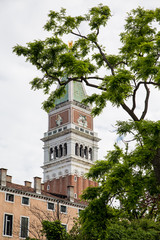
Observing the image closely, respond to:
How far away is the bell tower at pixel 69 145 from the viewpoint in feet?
239

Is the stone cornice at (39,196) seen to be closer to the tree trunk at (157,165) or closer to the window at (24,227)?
the window at (24,227)

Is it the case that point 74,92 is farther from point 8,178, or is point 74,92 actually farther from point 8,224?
point 8,224

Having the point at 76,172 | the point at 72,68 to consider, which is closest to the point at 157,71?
the point at 72,68

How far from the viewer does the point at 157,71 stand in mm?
13711

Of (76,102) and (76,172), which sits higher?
(76,102)

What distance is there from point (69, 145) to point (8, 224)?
34.4 metres

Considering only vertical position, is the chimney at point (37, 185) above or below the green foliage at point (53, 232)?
above

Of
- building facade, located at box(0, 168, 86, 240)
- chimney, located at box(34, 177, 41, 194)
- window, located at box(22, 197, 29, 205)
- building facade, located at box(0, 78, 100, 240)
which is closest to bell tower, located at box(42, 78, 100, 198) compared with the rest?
building facade, located at box(0, 78, 100, 240)

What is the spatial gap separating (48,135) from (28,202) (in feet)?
118

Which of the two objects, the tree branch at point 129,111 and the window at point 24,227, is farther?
the window at point 24,227

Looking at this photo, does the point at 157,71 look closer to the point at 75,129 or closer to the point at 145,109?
the point at 145,109

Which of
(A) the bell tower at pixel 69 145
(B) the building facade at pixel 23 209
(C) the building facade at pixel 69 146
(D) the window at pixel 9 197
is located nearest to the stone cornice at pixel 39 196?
(B) the building facade at pixel 23 209

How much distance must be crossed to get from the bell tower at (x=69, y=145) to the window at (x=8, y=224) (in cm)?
3039

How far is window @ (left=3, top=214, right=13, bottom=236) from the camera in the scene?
40.0 meters
